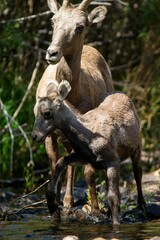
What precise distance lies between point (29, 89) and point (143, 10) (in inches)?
181

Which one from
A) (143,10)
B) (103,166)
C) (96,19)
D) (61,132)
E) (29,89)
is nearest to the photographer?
(103,166)

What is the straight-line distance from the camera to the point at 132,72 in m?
20.6

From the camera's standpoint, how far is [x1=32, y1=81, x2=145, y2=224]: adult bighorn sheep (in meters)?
11.1

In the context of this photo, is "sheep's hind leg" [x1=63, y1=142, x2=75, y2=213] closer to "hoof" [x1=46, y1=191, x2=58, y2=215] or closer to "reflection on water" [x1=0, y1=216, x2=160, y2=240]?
"reflection on water" [x1=0, y1=216, x2=160, y2=240]

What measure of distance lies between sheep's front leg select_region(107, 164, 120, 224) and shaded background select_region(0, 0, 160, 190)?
192 inches

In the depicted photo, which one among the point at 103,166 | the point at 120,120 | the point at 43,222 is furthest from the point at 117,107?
the point at 43,222

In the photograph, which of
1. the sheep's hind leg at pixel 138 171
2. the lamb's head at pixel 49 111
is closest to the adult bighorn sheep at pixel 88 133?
the lamb's head at pixel 49 111

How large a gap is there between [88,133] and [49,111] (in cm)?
64

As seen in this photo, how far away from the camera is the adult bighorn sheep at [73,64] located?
12.2 m

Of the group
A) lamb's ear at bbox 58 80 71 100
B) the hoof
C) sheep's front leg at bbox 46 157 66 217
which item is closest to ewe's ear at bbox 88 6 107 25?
lamb's ear at bbox 58 80 71 100

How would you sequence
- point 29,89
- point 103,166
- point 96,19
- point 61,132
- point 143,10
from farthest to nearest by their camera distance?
point 143,10 → point 29,89 → point 96,19 → point 61,132 → point 103,166

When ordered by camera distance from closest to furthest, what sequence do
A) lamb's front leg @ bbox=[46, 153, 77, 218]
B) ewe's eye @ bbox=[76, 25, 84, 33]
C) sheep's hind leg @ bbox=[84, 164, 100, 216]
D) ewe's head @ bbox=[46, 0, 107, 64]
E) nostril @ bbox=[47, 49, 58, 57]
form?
1. lamb's front leg @ bbox=[46, 153, 77, 218]
2. nostril @ bbox=[47, 49, 58, 57]
3. ewe's head @ bbox=[46, 0, 107, 64]
4. sheep's hind leg @ bbox=[84, 164, 100, 216]
5. ewe's eye @ bbox=[76, 25, 84, 33]

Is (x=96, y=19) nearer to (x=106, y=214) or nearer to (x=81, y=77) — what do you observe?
(x=81, y=77)

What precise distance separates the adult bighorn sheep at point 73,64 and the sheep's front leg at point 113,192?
0.95 m
